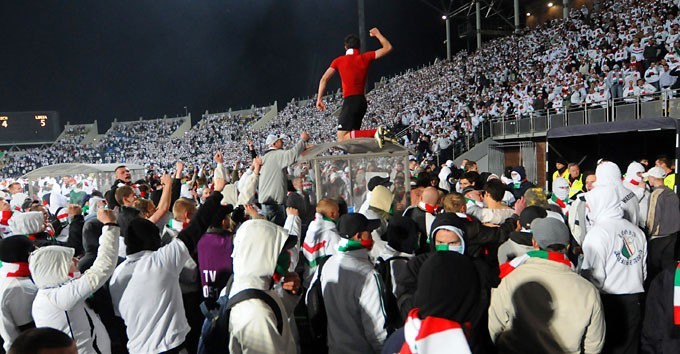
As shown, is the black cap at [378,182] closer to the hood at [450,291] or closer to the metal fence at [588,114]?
the hood at [450,291]

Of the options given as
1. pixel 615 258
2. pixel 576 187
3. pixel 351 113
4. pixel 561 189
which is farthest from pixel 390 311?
pixel 576 187

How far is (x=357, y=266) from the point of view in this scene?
10.7 feet

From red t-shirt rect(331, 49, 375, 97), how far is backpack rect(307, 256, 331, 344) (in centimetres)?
438

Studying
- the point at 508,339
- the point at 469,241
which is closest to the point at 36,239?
the point at 469,241

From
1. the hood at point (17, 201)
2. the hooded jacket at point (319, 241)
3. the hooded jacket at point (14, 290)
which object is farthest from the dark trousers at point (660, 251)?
the hood at point (17, 201)

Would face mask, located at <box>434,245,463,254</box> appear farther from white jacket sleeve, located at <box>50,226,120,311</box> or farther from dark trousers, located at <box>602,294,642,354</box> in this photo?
white jacket sleeve, located at <box>50,226,120,311</box>

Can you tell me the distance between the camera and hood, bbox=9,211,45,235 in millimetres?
4547

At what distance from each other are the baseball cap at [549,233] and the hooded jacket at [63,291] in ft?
8.27

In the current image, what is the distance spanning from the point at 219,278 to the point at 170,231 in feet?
2.48

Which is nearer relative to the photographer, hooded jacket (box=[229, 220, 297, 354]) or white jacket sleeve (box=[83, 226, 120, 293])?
hooded jacket (box=[229, 220, 297, 354])

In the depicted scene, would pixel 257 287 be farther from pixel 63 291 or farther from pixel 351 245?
pixel 63 291

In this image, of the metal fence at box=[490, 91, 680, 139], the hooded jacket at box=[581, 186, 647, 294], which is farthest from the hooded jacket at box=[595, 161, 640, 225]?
the metal fence at box=[490, 91, 680, 139]

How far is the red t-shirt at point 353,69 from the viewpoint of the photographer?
741 centimetres

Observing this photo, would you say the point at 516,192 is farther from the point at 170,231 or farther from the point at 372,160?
the point at 170,231
